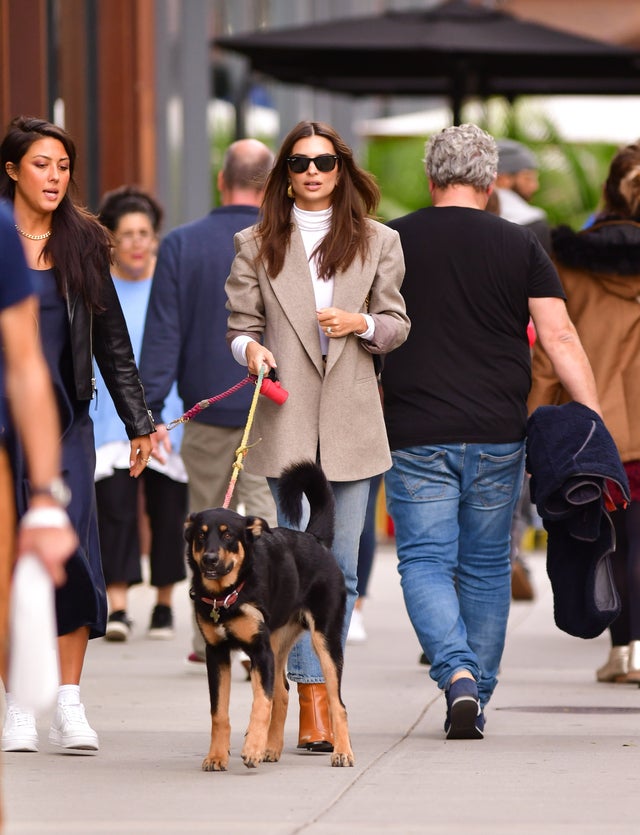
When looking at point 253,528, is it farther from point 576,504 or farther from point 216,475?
point 216,475

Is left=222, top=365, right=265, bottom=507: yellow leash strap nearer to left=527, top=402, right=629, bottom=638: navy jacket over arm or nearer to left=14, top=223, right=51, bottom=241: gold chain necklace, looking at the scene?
left=14, top=223, right=51, bottom=241: gold chain necklace

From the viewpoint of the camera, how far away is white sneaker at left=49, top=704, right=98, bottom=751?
247 inches

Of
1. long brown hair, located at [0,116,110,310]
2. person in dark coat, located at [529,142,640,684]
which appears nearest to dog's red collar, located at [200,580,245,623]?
long brown hair, located at [0,116,110,310]

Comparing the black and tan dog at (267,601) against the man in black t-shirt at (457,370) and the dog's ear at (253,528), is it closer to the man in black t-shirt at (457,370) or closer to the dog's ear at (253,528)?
the dog's ear at (253,528)

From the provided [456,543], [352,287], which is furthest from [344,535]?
[352,287]

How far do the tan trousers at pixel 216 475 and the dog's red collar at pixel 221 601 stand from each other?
2.19 metres

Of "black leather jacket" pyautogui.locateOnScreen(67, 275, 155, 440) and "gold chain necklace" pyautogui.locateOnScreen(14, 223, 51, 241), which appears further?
"black leather jacket" pyautogui.locateOnScreen(67, 275, 155, 440)

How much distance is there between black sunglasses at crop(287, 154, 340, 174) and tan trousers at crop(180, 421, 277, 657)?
1987 mm

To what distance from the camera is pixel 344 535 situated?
629cm

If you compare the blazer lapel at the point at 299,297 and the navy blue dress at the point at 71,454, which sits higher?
the blazer lapel at the point at 299,297

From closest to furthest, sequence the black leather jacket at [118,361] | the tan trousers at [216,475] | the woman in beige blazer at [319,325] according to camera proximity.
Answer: the woman in beige blazer at [319,325], the black leather jacket at [118,361], the tan trousers at [216,475]

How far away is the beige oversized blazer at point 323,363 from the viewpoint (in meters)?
6.25

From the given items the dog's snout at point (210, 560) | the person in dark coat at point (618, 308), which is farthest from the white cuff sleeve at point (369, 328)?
the person in dark coat at point (618, 308)

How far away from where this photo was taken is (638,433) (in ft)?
25.7
